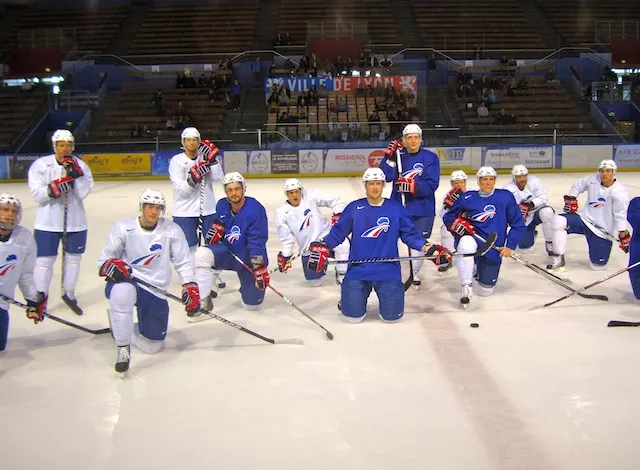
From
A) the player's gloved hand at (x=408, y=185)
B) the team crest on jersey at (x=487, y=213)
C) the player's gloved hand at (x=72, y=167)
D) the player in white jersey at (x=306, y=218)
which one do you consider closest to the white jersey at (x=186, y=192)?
the player in white jersey at (x=306, y=218)

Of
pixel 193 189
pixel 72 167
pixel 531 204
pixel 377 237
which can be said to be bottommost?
pixel 377 237

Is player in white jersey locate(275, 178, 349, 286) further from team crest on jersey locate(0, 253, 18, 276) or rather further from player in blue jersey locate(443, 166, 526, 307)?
team crest on jersey locate(0, 253, 18, 276)

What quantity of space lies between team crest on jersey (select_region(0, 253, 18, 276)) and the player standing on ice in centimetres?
189

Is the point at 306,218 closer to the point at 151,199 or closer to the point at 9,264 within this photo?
the point at 151,199

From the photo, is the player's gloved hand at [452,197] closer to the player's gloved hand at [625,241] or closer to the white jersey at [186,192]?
the player's gloved hand at [625,241]

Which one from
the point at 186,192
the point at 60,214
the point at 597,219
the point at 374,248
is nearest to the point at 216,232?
the point at 186,192

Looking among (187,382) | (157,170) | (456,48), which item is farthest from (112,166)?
(187,382)

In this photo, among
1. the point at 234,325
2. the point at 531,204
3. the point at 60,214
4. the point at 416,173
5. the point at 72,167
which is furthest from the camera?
the point at 531,204

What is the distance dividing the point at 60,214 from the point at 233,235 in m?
1.51

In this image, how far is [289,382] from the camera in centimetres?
463

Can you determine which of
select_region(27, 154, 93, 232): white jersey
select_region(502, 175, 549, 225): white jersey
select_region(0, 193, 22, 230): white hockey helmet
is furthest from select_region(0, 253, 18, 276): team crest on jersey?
select_region(502, 175, 549, 225): white jersey

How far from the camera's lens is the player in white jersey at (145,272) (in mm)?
4828

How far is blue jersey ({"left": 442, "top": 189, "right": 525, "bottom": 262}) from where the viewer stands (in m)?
6.54

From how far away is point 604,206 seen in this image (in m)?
7.74
